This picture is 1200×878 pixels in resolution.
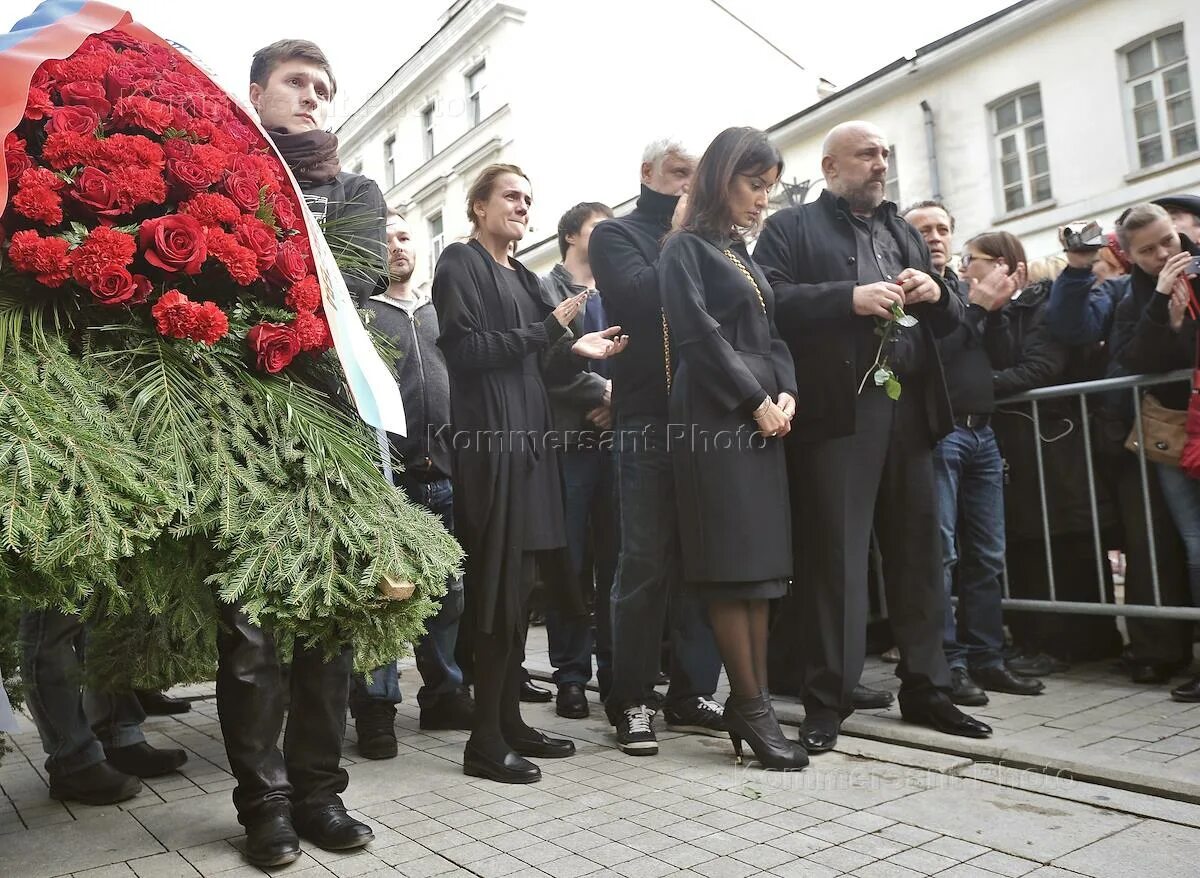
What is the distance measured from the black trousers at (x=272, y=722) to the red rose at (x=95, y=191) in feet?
3.40

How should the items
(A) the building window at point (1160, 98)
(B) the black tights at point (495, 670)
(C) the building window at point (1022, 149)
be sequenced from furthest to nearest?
(C) the building window at point (1022, 149)
(A) the building window at point (1160, 98)
(B) the black tights at point (495, 670)

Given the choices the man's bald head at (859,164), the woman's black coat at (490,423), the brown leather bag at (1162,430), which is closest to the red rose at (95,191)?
the woman's black coat at (490,423)

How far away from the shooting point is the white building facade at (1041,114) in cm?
1620

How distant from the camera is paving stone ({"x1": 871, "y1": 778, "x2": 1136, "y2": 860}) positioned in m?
2.78

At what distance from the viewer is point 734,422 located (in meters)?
3.81

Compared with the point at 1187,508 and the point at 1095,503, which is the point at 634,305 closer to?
the point at 1095,503

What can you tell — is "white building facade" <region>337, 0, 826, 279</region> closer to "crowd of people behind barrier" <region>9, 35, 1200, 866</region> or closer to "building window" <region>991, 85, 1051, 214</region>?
"building window" <region>991, 85, 1051, 214</region>

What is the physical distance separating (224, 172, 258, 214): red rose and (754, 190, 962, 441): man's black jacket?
2.13 meters

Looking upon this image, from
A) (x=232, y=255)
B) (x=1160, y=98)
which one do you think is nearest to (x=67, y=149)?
(x=232, y=255)

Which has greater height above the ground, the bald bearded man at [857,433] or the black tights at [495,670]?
the bald bearded man at [857,433]

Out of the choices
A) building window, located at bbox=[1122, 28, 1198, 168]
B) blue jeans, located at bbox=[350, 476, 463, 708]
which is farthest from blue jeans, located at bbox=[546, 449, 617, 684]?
building window, located at bbox=[1122, 28, 1198, 168]

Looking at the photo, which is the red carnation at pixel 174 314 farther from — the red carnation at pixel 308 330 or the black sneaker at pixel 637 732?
the black sneaker at pixel 637 732

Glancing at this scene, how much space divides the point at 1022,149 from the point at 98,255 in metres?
18.6

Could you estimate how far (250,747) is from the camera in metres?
2.89
